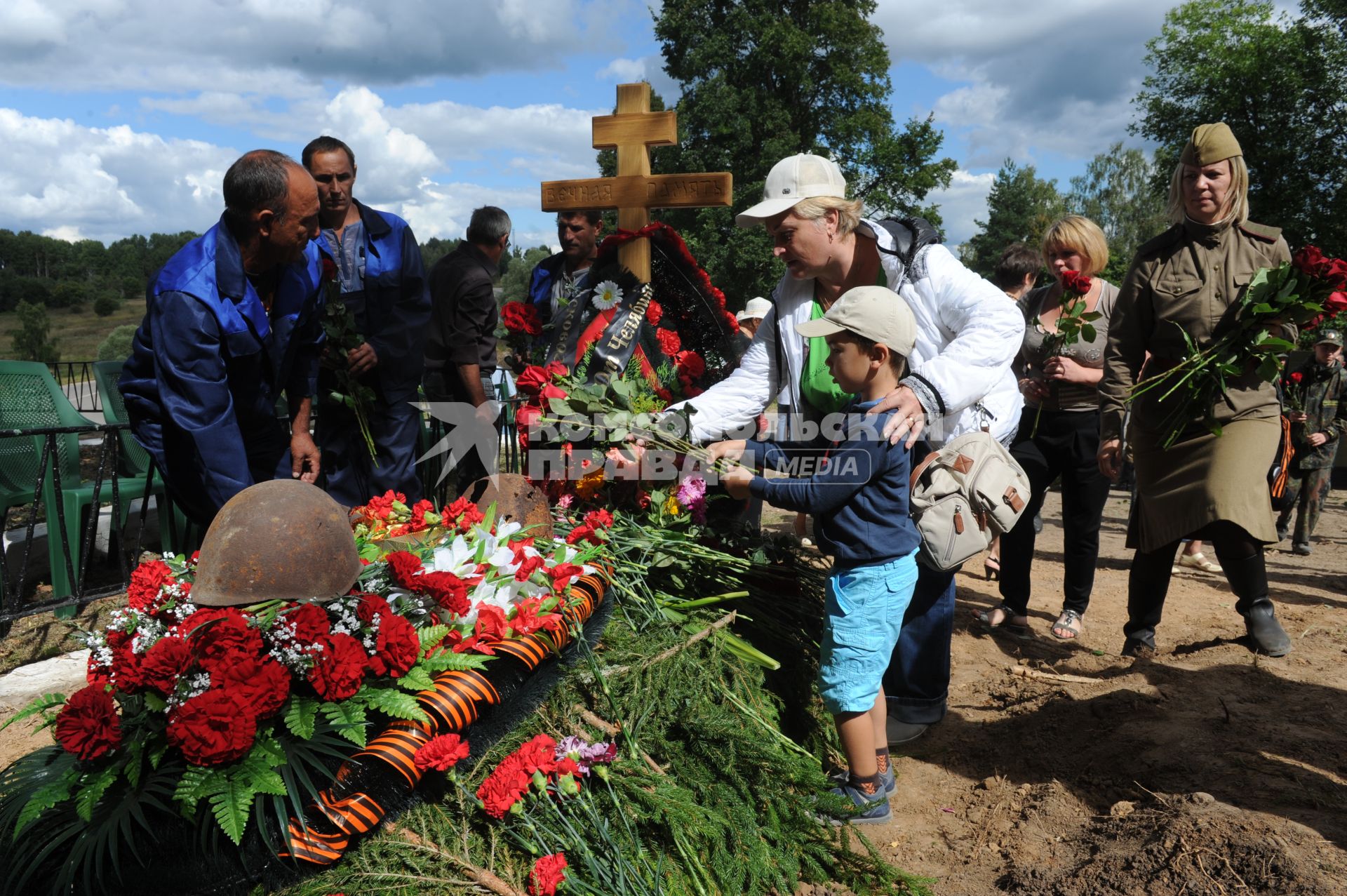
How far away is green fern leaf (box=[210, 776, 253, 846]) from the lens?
Answer: 1633 millimetres

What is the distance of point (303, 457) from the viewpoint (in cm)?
366

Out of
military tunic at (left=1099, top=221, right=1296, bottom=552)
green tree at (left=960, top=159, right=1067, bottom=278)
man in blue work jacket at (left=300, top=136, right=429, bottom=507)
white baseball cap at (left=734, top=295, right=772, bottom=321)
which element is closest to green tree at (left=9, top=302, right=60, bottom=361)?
man in blue work jacket at (left=300, top=136, right=429, bottom=507)

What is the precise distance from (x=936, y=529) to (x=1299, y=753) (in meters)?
1.33

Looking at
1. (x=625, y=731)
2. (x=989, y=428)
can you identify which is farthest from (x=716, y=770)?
(x=989, y=428)

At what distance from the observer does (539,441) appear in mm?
3518

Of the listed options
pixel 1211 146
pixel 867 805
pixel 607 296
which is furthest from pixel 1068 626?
pixel 607 296

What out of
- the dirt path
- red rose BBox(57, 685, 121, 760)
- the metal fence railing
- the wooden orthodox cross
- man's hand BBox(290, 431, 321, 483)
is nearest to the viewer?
red rose BBox(57, 685, 121, 760)

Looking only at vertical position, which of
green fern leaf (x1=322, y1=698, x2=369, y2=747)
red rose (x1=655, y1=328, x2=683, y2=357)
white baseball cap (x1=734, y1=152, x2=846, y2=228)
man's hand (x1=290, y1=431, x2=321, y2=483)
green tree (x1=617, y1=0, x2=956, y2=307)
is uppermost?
green tree (x1=617, y1=0, x2=956, y2=307)

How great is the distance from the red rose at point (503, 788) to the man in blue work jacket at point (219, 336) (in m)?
1.63

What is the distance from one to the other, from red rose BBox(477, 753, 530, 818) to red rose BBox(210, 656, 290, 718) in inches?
20.6

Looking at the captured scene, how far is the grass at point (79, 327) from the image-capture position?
76.6 ft

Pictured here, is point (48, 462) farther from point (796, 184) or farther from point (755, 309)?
point (796, 184)

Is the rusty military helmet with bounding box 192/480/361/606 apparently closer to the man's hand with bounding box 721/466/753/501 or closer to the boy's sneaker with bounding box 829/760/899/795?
Result: the man's hand with bounding box 721/466/753/501

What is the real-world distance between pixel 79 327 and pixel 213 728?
122 ft
